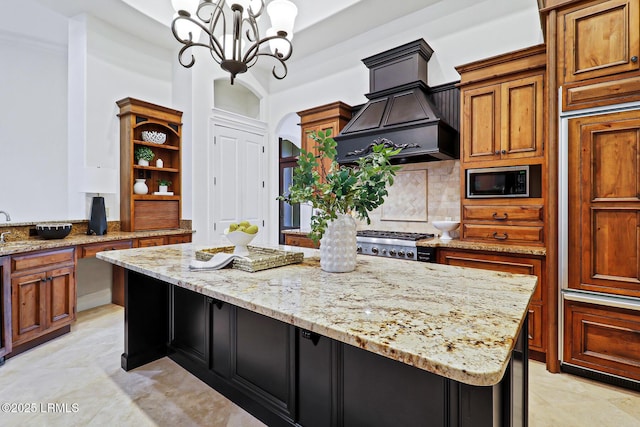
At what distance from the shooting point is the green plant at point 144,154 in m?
3.99

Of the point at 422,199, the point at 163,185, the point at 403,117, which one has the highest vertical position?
the point at 403,117

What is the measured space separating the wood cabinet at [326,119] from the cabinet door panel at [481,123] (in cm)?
155

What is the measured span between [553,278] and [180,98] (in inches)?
182

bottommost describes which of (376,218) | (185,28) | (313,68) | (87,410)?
(87,410)

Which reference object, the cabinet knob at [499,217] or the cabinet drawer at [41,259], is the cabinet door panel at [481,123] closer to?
the cabinet knob at [499,217]

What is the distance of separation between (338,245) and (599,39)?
226 centimetres

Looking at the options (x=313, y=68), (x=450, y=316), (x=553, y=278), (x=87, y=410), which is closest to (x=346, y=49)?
(x=313, y=68)

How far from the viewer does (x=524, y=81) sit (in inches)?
105

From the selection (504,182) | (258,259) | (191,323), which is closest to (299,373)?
(258,259)

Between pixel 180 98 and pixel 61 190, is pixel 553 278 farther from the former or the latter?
pixel 61 190

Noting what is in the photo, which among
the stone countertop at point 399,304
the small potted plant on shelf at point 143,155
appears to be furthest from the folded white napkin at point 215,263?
the small potted plant on shelf at point 143,155

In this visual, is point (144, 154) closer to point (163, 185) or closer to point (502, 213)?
point (163, 185)

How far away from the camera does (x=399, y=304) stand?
1110mm

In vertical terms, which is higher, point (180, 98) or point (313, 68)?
point (313, 68)
